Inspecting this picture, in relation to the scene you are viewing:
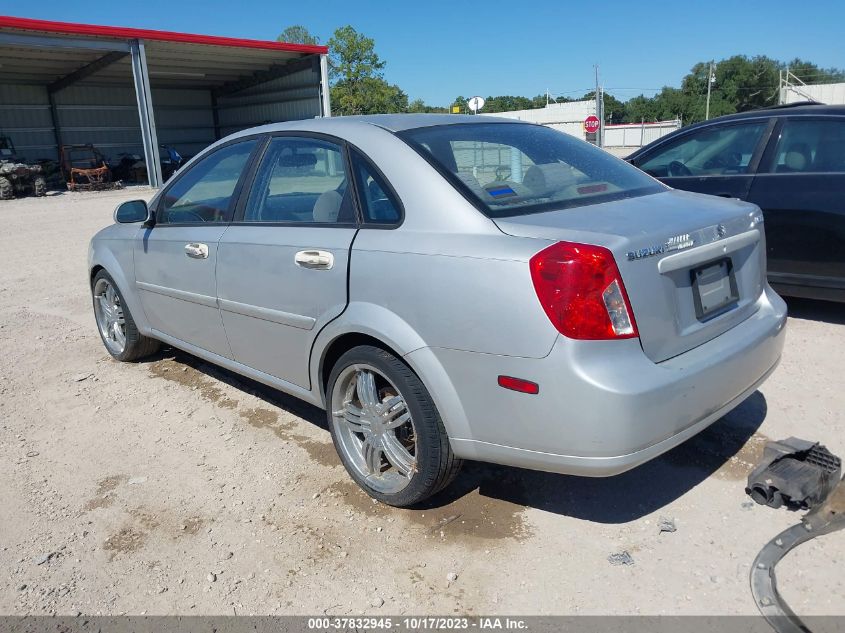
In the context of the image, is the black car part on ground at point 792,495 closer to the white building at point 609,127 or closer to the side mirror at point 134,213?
the side mirror at point 134,213

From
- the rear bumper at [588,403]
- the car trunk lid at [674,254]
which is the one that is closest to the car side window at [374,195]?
the car trunk lid at [674,254]

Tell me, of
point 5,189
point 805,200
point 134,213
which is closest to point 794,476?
point 805,200

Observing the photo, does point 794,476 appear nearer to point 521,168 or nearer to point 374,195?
point 521,168

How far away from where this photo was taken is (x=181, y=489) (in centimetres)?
325

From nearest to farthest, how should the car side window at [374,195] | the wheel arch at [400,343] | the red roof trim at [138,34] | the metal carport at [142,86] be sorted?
the wheel arch at [400,343] → the car side window at [374,195] → the red roof trim at [138,34] → the metal carport at [142,86]

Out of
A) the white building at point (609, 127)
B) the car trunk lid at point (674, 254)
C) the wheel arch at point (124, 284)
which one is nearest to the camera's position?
the car trunk lid at point (674, 254)

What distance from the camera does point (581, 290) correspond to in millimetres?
2246

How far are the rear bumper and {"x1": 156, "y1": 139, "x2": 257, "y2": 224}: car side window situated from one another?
6.23 feet

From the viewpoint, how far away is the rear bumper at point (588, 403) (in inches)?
88.6

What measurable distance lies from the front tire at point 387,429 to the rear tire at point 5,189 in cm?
2375

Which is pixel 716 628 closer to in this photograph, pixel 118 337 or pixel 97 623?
pixel 97 623

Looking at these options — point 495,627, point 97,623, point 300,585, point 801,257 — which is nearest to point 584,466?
point 495,627

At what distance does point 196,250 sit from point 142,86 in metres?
20.7

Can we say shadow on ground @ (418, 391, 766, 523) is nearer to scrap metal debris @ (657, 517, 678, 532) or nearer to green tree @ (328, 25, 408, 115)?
scrap metal debris @ (657, 517, 678, 532)
